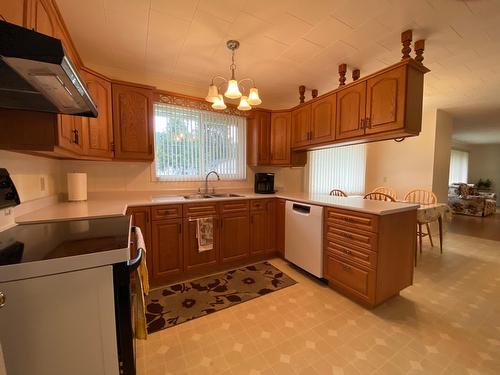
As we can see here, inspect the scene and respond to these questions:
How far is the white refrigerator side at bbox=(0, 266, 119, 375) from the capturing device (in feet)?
2.55

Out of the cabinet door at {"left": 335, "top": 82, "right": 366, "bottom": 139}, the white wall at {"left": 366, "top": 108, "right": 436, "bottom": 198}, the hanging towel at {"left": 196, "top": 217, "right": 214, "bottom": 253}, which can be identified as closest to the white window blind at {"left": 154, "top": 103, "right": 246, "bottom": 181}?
the hanging towel at {"left": 196, "top": 217, "right": 214, "bottom": 253}

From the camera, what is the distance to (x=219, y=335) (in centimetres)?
160

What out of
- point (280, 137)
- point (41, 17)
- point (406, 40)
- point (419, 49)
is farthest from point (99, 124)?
point (419, 49)

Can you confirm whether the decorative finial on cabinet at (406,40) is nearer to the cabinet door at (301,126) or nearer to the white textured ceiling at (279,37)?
the white textured ceiling at (279,37)

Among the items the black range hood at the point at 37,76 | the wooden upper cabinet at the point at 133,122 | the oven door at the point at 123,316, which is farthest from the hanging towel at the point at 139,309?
the wooden upper cabinet at the point at 133,122

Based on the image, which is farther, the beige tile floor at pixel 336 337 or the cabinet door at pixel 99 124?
the cabinet door at pixel 99 124

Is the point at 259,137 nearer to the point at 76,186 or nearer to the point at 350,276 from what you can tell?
the point at 350,276

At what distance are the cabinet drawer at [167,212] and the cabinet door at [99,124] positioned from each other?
76cm

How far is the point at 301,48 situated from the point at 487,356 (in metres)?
2.81

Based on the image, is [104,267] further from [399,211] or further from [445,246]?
[445,246]

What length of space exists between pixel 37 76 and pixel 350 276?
249 centimetres

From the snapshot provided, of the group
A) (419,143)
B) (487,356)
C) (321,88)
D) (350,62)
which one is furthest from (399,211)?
(419,143)

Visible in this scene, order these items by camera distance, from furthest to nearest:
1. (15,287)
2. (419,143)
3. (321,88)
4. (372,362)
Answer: (419,143) < (321,88) < (372,362) < (15,287)

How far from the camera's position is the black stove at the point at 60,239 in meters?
0.84
